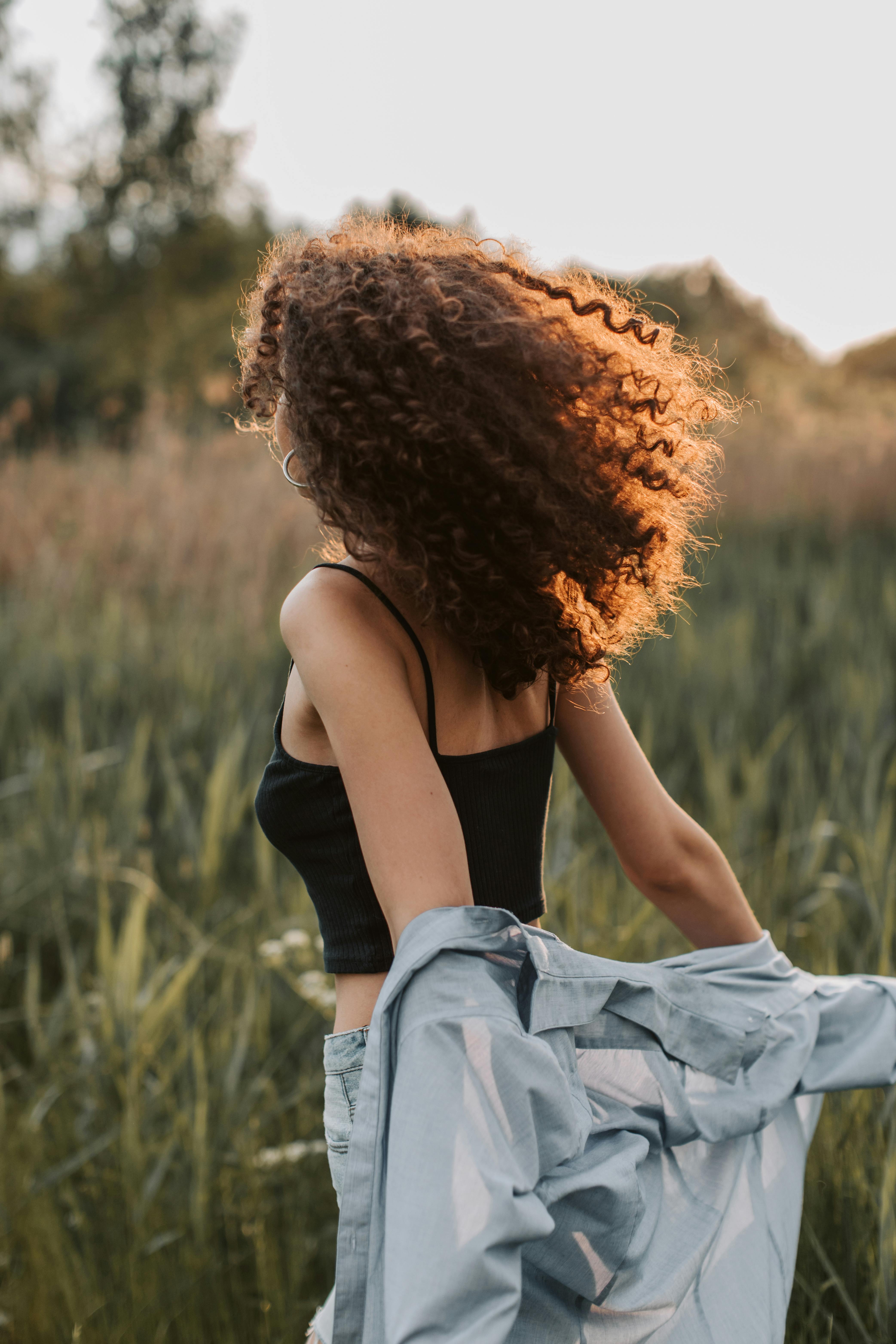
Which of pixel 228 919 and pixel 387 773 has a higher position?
pixel 387 773

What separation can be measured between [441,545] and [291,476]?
0.22 metres

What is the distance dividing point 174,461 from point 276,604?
8.49 feet

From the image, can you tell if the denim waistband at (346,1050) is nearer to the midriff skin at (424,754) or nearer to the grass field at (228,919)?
the midriff skin at (424,754)

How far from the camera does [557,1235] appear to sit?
2.99 ft

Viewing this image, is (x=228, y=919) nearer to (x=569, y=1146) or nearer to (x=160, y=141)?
(x=569, y=1146)

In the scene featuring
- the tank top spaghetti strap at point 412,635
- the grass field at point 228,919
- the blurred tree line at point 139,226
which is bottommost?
the grass field at point 228,919

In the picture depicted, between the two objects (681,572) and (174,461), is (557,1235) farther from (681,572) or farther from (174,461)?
(174,461)

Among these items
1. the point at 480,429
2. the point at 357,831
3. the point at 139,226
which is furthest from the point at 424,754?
the point at 139,226

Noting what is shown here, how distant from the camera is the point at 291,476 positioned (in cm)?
110

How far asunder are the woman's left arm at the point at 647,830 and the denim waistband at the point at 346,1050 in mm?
430

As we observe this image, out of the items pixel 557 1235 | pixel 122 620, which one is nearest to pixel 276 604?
pixel 122 620

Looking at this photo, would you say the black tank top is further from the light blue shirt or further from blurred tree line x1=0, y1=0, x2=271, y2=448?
blurred tree line x1=0, y1=0, x2=271, y2=448

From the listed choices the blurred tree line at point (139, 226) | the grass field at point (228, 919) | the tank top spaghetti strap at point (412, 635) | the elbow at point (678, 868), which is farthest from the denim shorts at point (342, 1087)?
the blurred tree line at point (139, 226)

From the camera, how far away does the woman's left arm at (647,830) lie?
4.26 ft
